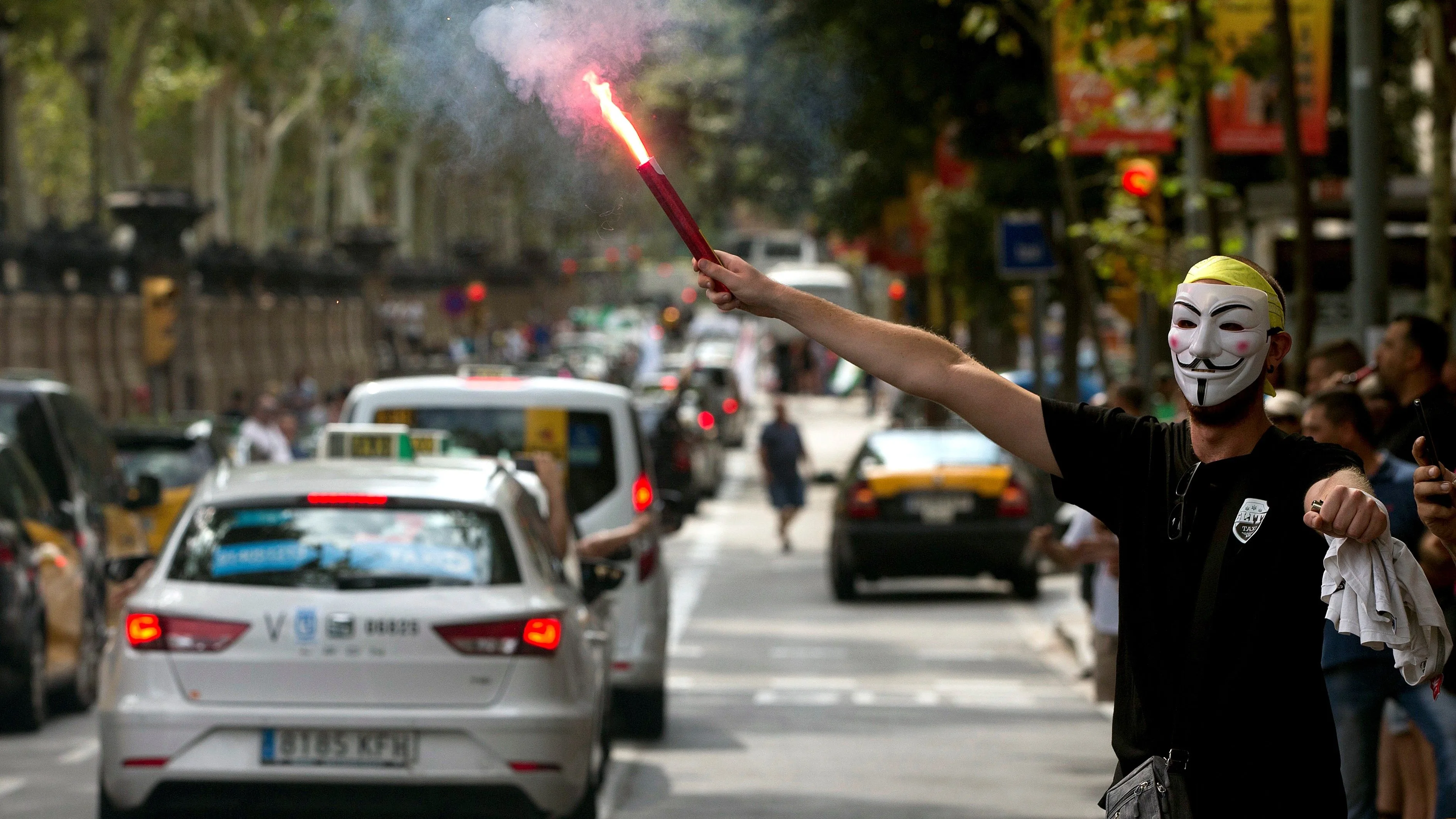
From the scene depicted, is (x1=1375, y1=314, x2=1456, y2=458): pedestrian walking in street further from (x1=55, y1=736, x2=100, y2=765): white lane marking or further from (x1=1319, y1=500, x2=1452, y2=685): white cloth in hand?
(x1=55, y1=736, x2=100, y2=765): white lane marking

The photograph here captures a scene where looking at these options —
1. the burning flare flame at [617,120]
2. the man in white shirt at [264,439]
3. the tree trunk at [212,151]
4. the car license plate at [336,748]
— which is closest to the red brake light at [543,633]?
the car license plate at [336,748]

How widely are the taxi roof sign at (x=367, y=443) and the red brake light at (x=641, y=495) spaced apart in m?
2.37

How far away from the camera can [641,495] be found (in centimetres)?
1266

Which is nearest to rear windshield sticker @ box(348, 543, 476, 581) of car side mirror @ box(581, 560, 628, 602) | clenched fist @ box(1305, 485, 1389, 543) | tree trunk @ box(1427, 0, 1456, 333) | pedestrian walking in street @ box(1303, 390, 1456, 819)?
car side mirror @ box(581, 560, 628, 602)

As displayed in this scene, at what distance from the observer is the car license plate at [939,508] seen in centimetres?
2045

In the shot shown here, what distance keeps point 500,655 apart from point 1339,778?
447 centimetres

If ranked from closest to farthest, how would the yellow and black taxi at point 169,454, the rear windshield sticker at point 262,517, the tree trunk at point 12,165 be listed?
the rear windshield sticker at point 262,517 → the yellow and black taxi at point 169,454 → the tree trunk at point 12,165

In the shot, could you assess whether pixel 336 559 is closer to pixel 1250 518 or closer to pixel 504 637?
pixel 504 637

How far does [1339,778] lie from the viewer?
157 inches

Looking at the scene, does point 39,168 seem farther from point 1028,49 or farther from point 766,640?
point 766,640

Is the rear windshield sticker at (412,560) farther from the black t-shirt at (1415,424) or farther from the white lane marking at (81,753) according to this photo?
the white lane marking at (81,753)

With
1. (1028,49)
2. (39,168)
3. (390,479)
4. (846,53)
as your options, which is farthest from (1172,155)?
(39,168)

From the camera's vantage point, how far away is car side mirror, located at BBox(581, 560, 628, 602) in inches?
385

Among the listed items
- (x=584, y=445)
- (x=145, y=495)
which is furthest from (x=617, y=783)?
(x=145, y=495)
